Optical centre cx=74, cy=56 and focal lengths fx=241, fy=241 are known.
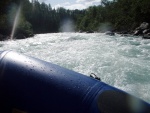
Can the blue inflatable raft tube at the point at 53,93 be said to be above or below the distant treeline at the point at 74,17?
above

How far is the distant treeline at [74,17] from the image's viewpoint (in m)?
36.2

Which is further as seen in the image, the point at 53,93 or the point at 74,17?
the point at 74,17

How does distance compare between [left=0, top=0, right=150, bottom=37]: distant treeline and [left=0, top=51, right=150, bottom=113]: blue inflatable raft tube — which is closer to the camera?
[left=0, top=51, right=150, bottom=113]: blue inflatable raft tube

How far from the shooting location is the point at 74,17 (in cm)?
10806

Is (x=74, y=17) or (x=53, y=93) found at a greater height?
(x=53, y=93)

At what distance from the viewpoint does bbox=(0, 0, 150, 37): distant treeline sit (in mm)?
36203

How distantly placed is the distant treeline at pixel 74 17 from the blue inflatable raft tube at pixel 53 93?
4.58 meters

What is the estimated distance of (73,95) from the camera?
2.18 m

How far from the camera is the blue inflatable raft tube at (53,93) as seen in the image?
2146mm

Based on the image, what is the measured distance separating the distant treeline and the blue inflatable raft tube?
15.0ft

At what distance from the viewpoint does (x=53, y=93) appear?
2.21 metres

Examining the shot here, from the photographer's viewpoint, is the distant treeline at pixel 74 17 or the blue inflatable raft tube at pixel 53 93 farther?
the distant treeline at pixel 74 17

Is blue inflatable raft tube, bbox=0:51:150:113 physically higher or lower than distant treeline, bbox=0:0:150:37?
higher

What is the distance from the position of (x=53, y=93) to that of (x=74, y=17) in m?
107
